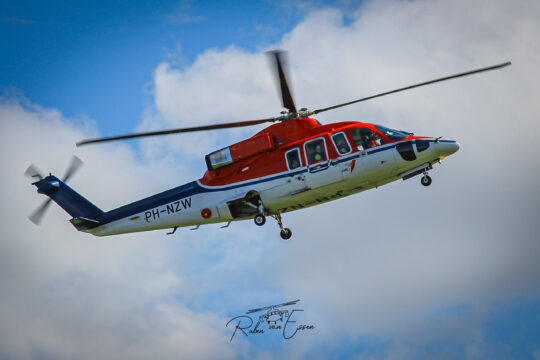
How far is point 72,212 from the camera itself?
30953 mm

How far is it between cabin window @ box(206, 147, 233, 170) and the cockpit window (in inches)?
251

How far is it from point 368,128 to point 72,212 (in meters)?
15.0

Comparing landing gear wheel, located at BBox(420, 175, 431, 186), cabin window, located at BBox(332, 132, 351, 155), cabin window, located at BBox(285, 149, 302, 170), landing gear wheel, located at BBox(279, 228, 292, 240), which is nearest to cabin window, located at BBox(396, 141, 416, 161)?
landing gear wheel, located at BBox(420, 175, 431, 186)

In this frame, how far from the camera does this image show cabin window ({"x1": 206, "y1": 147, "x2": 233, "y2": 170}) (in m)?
27.3

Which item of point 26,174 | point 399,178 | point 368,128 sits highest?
point 26,174

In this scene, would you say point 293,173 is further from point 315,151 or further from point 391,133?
point 391,133

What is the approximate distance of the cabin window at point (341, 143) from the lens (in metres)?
25.4

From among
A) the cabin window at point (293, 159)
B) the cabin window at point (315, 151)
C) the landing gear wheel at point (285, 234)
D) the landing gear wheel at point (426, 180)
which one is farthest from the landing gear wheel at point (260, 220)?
the landing gear wheel at point (426, 180)

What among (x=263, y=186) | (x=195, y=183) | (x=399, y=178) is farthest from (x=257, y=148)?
(x=399, y=178)

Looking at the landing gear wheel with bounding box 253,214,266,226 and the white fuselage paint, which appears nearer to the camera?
the white fuselage paint

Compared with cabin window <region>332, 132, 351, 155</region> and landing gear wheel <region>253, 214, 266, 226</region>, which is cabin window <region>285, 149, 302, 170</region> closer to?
cabin window <region>332, 132, 351, 155</region>

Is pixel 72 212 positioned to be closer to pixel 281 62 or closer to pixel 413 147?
pixel 281 62

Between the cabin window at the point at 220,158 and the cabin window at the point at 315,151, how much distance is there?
3.55 meters

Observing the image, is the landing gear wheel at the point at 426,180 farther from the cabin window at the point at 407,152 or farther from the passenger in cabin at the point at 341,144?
the passenger in cabin at the point at 341,144
